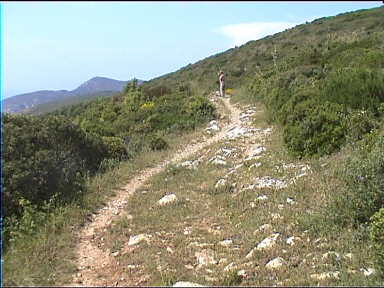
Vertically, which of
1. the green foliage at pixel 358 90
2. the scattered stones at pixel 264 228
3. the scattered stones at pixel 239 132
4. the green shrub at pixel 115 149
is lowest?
the scattered stones at pixel 264 228

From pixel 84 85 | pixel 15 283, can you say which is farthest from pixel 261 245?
pixel 84 85

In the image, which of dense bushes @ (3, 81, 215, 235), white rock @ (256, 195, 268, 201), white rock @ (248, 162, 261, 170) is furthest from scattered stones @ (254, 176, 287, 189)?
dense bushes @ (3, 81, 215, 235)

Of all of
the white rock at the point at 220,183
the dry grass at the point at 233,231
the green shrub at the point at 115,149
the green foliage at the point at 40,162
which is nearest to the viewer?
the dry grass at the point at 233,231

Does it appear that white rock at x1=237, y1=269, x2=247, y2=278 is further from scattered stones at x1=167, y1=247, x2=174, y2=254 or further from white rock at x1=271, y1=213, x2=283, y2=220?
white rock at x1=271, y1=213, x2=283, y2=220

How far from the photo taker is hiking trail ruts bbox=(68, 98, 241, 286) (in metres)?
6.23

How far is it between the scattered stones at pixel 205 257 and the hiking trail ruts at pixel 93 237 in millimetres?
1081

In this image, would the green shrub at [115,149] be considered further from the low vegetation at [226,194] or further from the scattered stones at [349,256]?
the scattered stones at [349,256]

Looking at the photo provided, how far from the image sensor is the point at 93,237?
25.5 ft

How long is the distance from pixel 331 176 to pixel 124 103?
677 inches

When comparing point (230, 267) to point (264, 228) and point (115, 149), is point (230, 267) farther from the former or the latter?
point (115, 149)

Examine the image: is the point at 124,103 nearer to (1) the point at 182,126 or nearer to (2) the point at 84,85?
(1) the point at 182,126

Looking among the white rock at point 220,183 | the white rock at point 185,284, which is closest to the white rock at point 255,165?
the white rock at point 220,183

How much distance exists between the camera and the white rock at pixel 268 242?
21.8ft

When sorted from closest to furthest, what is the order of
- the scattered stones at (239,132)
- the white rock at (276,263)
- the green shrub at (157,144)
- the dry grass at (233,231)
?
the dry grass at (233,231) → the white rock at (276,263) → the scattered stones at (239,132) → the green shrub at (157,144)
